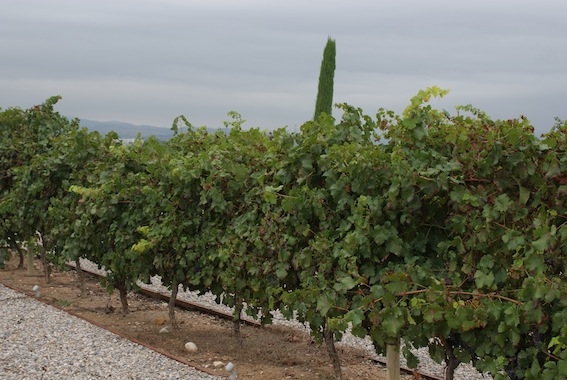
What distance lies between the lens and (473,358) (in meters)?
5.39

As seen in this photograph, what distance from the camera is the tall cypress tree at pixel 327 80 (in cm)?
3300

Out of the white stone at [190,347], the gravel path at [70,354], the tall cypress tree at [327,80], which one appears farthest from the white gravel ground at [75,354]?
the tall cypress tree at [327,80]

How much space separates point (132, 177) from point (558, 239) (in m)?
5.22

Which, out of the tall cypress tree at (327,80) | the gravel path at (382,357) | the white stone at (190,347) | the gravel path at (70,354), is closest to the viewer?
the gravel path at (70,354)

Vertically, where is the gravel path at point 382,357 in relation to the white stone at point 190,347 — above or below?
above

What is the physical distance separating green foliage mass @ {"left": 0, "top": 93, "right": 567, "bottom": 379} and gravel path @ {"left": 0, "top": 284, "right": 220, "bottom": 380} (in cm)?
88

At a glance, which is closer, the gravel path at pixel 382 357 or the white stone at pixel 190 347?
the gravel path at pixel 382 357

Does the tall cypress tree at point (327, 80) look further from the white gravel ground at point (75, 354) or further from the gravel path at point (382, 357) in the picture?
the white gravel ground at point (75, 354)

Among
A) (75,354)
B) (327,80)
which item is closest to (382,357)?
(75,354)

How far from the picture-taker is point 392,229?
543 centimetres

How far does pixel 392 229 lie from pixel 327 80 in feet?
93.6

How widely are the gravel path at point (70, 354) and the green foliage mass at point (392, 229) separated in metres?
0.88

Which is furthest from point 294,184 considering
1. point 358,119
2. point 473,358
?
point 473,358

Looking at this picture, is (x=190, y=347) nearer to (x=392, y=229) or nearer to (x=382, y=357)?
(x=382, y=357)
